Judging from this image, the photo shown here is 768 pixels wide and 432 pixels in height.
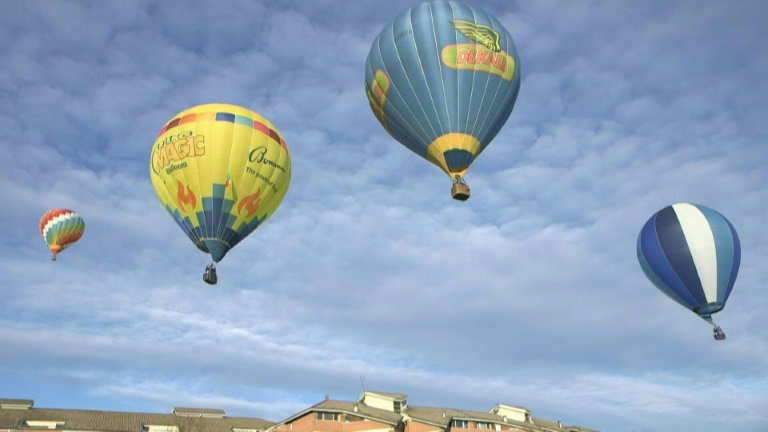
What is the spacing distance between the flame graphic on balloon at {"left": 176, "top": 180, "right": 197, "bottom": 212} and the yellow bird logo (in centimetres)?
1292

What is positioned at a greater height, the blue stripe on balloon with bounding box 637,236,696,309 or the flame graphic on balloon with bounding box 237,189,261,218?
the flame graphic on balloon with bounding box 237,189,261,218

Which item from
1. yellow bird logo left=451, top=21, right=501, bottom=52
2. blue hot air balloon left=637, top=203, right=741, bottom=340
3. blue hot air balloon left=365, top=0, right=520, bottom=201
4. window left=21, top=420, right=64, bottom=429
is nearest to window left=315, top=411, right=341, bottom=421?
window left=21, top=420, right=64, bottom=429

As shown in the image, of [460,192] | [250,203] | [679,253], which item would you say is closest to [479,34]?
[460,192]

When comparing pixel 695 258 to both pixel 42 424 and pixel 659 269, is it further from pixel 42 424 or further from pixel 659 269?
pixel 42 424

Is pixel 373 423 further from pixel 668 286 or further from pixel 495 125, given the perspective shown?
pixel 495 125

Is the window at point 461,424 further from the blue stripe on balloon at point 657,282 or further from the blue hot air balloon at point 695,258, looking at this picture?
the blue hot air balloon at point 695,258

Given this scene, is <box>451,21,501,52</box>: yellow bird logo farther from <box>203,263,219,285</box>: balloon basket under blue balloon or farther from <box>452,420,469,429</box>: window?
<box>452,420,469,429</box>: window

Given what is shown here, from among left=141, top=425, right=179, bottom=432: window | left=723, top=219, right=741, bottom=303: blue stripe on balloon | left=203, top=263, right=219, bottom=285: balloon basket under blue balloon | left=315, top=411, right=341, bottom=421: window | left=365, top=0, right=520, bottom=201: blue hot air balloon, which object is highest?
left=365, top=0, right=520, bottom=201: blue hot air balloon

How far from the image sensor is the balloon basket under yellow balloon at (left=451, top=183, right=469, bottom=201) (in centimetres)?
2380

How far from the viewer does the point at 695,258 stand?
29.9m

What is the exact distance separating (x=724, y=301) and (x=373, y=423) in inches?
1065

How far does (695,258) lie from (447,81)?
15264 mm

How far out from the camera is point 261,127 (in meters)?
27.3

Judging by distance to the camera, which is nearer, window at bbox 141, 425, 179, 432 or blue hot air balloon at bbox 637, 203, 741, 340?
blue hot air balloon at bbox 637, 203, 741, 340
